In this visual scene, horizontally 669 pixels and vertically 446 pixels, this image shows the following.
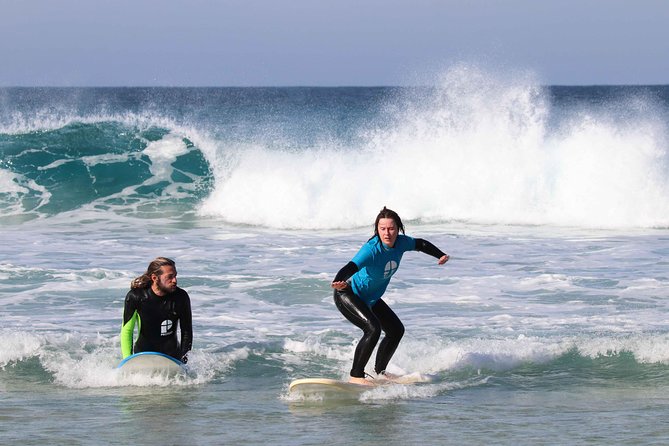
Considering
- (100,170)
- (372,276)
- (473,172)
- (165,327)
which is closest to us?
(372,276)

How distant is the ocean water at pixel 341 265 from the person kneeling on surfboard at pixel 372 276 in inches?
14.5

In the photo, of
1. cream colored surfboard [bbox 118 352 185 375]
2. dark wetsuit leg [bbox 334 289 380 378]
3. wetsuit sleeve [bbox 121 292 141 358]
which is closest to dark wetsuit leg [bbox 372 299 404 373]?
dark wetsuit leg [bbox 334 289 380 378]

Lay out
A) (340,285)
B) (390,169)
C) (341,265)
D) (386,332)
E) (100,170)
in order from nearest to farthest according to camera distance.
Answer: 1. (340,285)
2. (386,332)
3. (341,265)
4. (390,169)
5. (100,170)

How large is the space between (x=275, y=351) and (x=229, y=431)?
2.57 meters

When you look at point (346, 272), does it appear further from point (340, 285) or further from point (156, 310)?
point (156, 310)

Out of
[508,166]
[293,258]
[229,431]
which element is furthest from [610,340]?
[508,166]

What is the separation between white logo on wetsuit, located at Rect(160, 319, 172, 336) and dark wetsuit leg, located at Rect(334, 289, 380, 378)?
1.25 meters

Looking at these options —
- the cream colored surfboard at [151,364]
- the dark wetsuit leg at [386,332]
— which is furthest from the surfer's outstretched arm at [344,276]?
the cream colored surfboard at [151,364]

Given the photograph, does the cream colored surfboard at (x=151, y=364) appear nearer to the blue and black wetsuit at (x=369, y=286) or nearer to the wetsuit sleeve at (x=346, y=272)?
the blue and black wetsuit at (x=369, y=286)

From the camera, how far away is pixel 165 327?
7742 millimetres

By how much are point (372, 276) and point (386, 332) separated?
52 centimetres

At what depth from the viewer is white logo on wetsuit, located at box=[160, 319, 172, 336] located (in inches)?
304

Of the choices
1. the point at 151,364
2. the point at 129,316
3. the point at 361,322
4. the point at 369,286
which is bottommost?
the point at 151,364

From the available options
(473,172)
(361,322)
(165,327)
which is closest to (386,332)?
(361,322)
